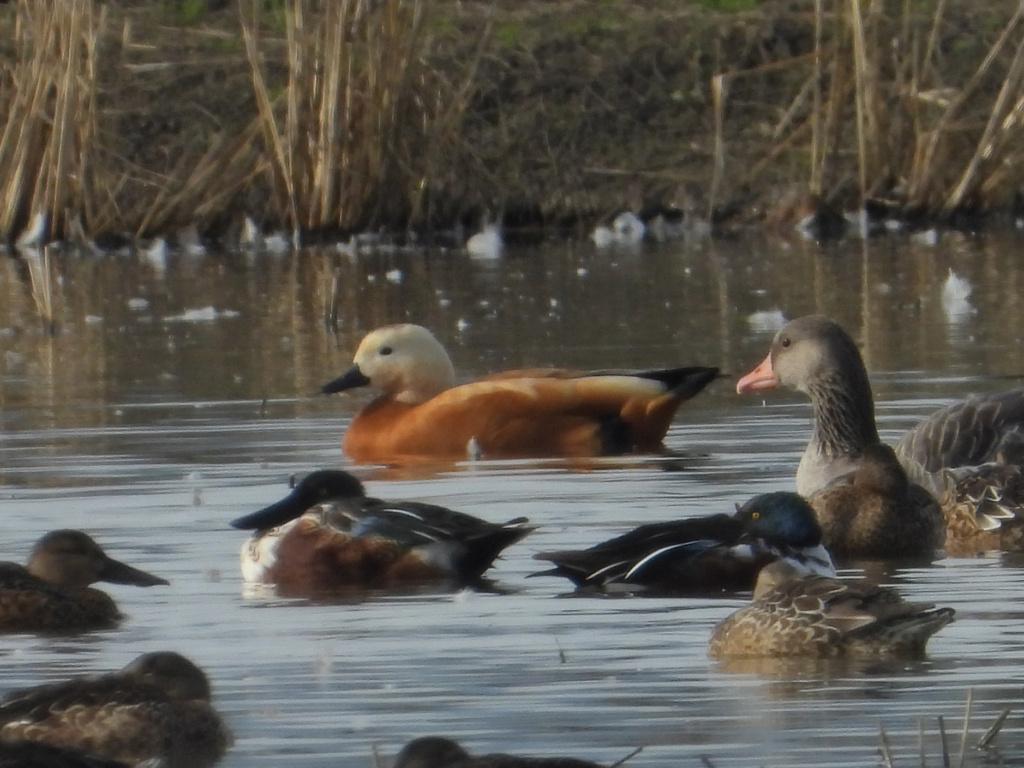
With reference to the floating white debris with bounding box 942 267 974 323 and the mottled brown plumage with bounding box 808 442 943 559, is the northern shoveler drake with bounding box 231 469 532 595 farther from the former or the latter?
the floating white debris with bounding box 942 267 974 323

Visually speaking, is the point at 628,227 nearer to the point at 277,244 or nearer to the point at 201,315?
the point at 277,244

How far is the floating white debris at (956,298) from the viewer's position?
1525cm

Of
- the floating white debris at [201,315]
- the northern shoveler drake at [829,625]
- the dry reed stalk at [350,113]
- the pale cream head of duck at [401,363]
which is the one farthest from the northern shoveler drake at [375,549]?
the dry reed stalk at [350,113]

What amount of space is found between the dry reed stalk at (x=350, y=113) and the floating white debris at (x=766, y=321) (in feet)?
13.9

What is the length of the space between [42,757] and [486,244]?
662 inches

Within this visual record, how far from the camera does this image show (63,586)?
7.15m

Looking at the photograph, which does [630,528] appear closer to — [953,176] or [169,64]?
[953,176]

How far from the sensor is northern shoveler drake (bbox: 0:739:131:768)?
4.54 metres

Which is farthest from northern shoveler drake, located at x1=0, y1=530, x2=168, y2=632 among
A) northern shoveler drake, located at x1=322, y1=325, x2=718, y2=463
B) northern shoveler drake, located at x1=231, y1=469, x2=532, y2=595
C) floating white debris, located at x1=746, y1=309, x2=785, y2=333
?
floating white debris, located at x1=746, y1=309, x2=785, y2=333

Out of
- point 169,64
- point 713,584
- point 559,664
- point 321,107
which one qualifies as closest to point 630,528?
point 713,584

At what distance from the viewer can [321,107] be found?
62.9 feet

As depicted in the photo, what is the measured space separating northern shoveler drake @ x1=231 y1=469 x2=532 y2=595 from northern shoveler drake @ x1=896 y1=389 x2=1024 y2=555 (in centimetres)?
145

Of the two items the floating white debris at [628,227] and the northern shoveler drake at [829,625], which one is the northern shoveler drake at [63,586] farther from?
the floating white debris at [628,227]

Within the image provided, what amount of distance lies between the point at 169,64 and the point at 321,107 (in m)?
4.07
